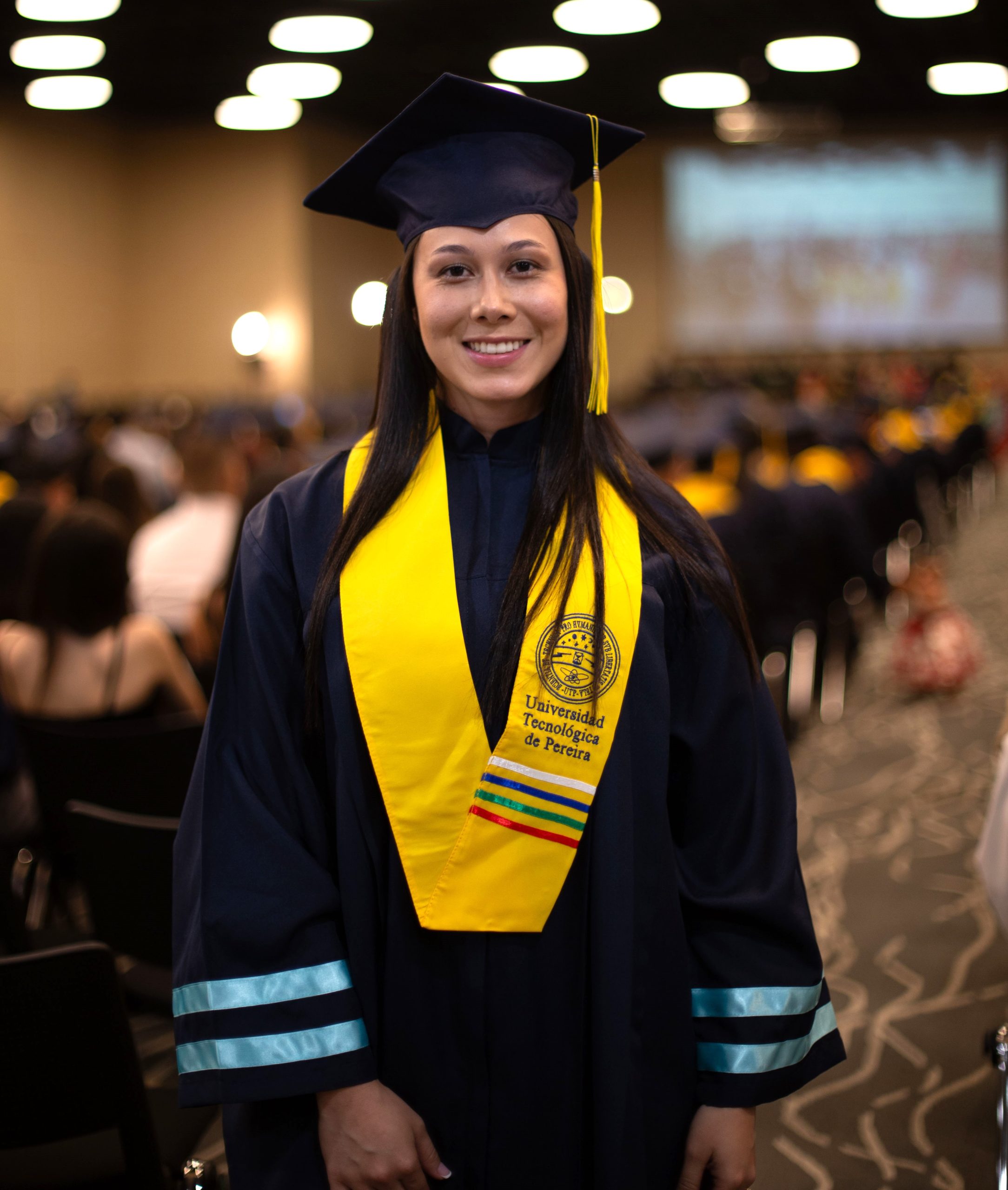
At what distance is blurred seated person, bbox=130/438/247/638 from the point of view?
447 centimetres

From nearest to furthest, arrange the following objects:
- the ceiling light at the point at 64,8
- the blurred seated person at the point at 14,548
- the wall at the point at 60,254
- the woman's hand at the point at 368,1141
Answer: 1. the woman's hand at the point at 368,1141
2. the blurred seated person at the point at 14,548
3. the ceiling light at the point at 64,8
4. the wall at the point at 60,254

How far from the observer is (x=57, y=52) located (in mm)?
10445

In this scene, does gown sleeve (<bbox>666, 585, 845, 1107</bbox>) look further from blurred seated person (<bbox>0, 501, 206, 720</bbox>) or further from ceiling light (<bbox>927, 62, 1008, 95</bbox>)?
ceiling light (<bbox>927, 62, 1008, 95</bbox>)

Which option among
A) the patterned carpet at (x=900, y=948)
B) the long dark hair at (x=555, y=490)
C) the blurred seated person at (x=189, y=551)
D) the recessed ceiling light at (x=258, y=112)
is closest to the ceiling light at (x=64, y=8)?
the recessed ceiling light at (x=258, y=112)

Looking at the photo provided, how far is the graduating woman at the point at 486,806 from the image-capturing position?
1332 mm

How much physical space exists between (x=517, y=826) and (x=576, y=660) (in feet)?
0.62

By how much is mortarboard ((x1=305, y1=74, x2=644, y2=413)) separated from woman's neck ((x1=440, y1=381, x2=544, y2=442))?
72 millimetres

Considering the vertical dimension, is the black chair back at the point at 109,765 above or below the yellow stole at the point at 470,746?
below

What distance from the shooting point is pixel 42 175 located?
1744cm

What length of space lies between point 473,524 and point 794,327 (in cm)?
2222

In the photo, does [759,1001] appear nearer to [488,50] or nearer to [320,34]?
[320,34]

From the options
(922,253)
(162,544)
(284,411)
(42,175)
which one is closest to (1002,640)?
(162,544)

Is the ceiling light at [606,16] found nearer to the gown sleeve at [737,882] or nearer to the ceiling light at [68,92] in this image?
the ceiling light at [68,92]

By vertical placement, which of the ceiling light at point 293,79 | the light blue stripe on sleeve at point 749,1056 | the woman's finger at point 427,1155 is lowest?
the woman's finger at point 427,1155
